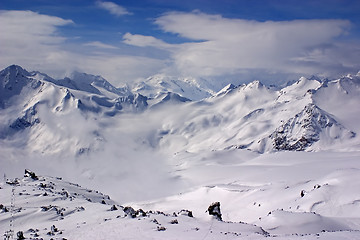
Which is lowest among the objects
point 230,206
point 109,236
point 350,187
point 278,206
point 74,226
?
point 230,206

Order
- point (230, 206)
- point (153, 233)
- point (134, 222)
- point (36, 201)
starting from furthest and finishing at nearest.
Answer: point (230, 206), point (36, 201), point (134, 222), point (153, 233)

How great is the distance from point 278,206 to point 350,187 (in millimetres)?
18750

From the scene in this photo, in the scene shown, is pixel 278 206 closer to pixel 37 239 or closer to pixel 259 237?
pixel 259 237

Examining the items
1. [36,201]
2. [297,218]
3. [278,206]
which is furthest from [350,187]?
[36,201]

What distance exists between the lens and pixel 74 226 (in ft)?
170

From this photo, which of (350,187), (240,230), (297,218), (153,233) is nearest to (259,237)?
(240,230)

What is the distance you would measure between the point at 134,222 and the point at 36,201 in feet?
115

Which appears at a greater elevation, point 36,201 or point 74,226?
point 74,226

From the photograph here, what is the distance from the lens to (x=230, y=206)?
119m

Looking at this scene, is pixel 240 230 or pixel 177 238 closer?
pixel 177 238

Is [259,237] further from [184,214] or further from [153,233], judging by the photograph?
[184,214]

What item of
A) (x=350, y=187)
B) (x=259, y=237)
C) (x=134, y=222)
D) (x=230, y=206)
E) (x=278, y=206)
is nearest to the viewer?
(x=259, y=237)

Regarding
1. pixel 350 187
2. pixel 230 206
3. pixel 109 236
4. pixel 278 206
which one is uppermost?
A: pixel 109 236

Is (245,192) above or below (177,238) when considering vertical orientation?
below
